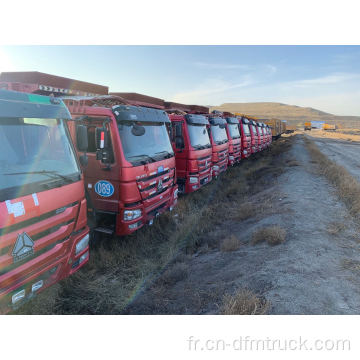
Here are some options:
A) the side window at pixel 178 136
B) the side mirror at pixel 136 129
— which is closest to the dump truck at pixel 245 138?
the side window at pixel 178 136

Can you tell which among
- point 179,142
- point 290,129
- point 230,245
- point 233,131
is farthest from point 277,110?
point 230,245

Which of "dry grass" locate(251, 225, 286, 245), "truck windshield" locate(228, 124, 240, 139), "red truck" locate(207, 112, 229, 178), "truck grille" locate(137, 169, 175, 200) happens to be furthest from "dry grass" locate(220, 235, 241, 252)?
"truck windshield" locate(228, 124, 240, 139)

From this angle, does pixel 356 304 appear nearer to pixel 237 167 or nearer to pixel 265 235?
pixel 265 235

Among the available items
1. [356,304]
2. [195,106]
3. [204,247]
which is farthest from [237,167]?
[356,304]

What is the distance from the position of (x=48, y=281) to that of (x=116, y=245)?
1.95 m

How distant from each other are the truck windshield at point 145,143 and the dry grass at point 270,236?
7.82ft

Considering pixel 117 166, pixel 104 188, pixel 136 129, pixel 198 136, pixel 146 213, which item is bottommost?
pixel 146 213

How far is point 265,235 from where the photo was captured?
4684 mm

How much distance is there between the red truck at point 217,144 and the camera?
32.4ft

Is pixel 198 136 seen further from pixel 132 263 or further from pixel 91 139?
pixel 132 263

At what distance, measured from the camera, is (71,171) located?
10.9 feet

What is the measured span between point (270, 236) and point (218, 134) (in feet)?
22.3

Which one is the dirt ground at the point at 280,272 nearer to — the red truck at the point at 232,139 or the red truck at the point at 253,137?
the red truck at the point at 232,139

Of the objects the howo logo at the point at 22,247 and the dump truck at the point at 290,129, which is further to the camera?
the dump truck at the point at 290,129
